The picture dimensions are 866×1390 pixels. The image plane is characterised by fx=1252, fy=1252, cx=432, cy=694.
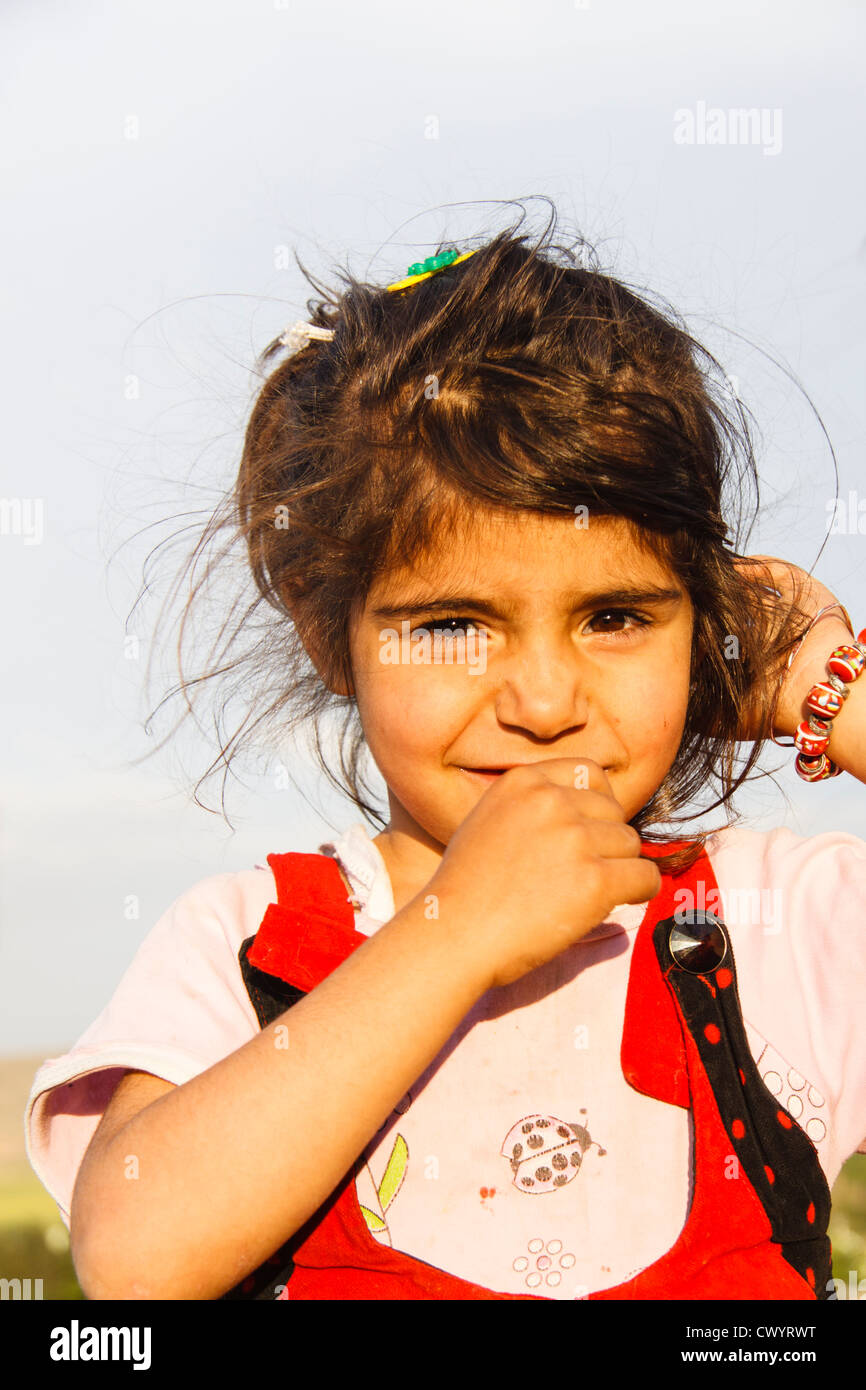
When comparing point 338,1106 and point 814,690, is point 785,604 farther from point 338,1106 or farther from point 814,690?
point 338,1106

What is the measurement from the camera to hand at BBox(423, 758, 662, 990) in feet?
5.47

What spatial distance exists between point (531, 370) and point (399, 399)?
0.23 metres

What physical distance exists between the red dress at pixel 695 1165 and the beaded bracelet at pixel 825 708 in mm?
417

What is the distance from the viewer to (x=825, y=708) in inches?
88.0

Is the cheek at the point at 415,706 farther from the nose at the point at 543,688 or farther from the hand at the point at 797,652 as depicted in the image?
the hand at the point at 797,652

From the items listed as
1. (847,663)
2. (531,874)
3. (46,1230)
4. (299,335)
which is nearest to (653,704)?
(531,874)

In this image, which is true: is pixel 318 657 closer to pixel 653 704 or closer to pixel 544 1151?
pixel 653 704

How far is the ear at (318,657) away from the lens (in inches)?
90.0

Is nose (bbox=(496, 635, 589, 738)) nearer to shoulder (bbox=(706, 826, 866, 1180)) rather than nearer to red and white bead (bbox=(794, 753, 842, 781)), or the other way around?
shoulder (bbox=(706, 826, 866, 1180))

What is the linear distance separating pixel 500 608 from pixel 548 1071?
2.47ft

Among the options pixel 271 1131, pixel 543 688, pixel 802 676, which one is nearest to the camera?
pixel 271 1131

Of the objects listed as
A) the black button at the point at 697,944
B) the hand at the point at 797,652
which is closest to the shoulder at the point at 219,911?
the black button at the point at 697,944

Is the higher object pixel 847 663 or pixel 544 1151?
pixel 847 663

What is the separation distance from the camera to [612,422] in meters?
2.04
